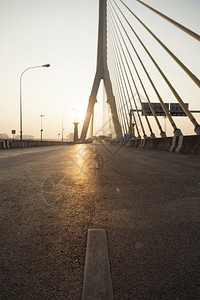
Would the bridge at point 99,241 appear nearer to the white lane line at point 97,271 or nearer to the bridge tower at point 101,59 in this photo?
the white lane line at point 97,271

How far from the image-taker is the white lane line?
3.67ft

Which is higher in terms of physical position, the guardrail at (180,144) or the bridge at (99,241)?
the guardrail at (180,144)

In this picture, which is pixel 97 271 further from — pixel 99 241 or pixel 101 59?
pixel 101 59

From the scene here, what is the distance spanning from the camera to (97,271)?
131 centimetres

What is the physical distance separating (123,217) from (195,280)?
3.45ft

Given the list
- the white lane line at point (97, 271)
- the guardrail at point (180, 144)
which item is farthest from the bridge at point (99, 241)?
the guardrail at point (180, 144)

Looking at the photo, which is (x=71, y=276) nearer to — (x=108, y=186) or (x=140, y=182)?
(x=108, y=186)

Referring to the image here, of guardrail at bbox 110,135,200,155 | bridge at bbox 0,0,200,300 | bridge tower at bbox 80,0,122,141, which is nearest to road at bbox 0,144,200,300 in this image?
bridge at bbox 0,0,200,300

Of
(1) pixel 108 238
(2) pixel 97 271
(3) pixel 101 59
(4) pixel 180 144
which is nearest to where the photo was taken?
(2) pixel 97 271

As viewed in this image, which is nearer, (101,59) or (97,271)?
(97,271)

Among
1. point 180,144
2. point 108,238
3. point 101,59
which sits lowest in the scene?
point 108,238

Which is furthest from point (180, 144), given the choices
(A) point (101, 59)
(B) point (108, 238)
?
(A) point (101, 59)

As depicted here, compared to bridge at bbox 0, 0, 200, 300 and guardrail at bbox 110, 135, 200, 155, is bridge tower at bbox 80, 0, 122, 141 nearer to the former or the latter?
guardrail at bbox 110, 135, 200, 155

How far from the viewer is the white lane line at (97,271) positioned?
1.12 metres
